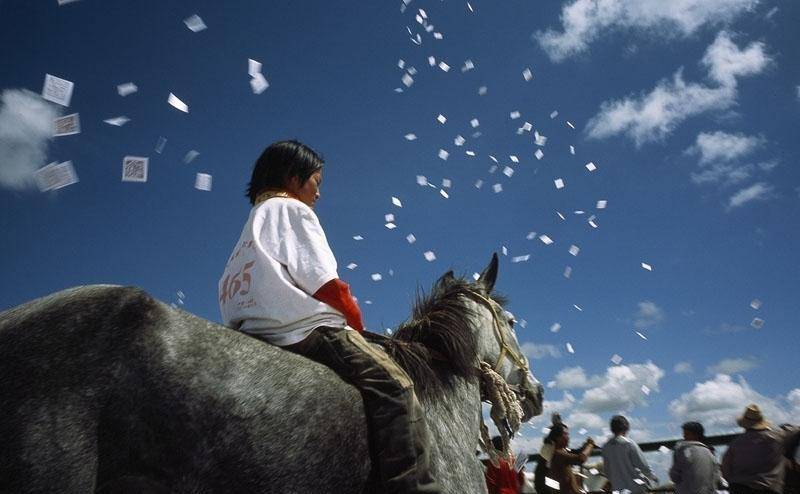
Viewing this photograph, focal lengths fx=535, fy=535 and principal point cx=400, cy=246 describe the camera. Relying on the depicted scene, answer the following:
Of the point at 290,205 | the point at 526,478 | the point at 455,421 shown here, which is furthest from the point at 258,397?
the point at 526,478

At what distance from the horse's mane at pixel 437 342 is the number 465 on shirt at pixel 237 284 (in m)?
0.95

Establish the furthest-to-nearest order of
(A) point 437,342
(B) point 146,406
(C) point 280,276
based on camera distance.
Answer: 1. (A) point 437,342
2. (C) point 280,276
3. (B) point 146,406

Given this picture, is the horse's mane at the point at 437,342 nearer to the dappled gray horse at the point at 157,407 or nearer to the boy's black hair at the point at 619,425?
the dappled gray horse at the point at 157,407

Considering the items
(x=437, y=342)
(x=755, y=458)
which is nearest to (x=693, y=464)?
(x=755, y=458)

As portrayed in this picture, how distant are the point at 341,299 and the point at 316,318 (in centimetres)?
16

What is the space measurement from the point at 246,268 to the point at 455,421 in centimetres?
158

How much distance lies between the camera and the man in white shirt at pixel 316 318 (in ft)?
8.32

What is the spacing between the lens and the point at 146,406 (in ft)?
6.44

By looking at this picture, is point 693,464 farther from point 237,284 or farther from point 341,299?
point 237,284

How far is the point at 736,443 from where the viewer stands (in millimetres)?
7203

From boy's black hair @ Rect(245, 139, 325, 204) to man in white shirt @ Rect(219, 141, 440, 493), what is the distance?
316mm

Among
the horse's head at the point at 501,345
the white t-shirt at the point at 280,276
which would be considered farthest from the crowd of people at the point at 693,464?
the white t-shirt at the point at 280,276

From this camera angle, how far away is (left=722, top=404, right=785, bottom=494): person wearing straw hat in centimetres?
675

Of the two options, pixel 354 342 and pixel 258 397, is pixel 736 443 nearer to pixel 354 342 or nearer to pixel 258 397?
pixel 354 342
